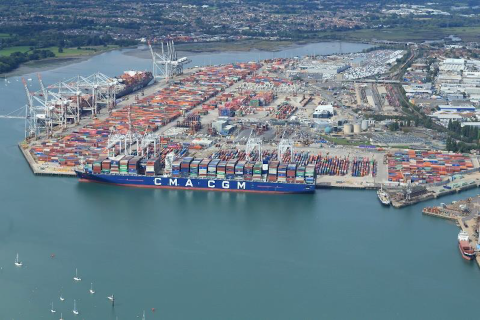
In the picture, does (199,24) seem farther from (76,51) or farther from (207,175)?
(207,175)

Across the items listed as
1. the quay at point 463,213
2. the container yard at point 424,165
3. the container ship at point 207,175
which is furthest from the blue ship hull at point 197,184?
the quay at point 463,213

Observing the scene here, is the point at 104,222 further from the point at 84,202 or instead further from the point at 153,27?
the point at 153,27

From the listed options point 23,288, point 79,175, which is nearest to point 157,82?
point 79,175

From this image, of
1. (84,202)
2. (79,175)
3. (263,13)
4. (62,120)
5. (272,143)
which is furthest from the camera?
(263,13)

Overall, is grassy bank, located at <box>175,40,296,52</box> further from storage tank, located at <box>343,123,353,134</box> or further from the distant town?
storage tank, located at <box>343,123,353,134</box>

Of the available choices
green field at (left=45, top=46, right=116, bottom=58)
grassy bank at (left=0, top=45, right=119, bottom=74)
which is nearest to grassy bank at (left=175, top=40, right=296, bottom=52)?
grassy bank at (left=0, top=45, right=119, bottom=74)

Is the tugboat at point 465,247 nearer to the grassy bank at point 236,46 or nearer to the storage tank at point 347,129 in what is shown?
the storage tank at point 347,129

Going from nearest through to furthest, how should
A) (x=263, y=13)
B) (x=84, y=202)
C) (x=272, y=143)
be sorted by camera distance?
(x=84, y=202) < (x=272, y=143) < (x=263, y=13)
